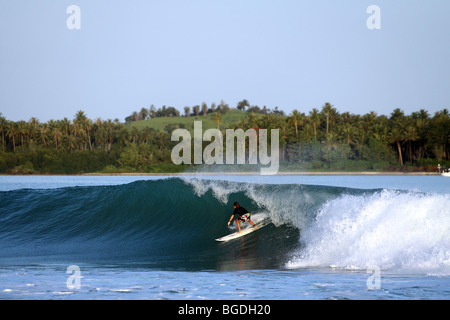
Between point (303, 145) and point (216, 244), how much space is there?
99465 millimetres

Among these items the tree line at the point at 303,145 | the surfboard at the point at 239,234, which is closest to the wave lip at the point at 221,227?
the surfboard at the point at 239,234

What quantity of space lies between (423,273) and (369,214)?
14.7 feet

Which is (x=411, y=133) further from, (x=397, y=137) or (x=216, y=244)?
(x=216, y=244)

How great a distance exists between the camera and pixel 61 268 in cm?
1348

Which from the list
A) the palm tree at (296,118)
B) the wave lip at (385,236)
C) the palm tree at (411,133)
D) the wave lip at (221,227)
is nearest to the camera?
the wave lip at (385,236)

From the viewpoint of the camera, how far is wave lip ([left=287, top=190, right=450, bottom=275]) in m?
13.2

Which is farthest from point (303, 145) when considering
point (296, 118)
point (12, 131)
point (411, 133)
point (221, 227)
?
point (221, 227)

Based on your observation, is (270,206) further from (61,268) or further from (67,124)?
(67,124)

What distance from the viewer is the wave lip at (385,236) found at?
13234mm

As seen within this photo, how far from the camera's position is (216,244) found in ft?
58.9

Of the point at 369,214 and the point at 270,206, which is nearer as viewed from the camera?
the point at 369,214

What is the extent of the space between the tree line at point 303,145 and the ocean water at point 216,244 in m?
83.9

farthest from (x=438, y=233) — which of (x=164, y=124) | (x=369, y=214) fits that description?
(x=164, y=124)

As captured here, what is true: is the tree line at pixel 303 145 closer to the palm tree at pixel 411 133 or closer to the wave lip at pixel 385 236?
the palm tree at pixel 411 133
